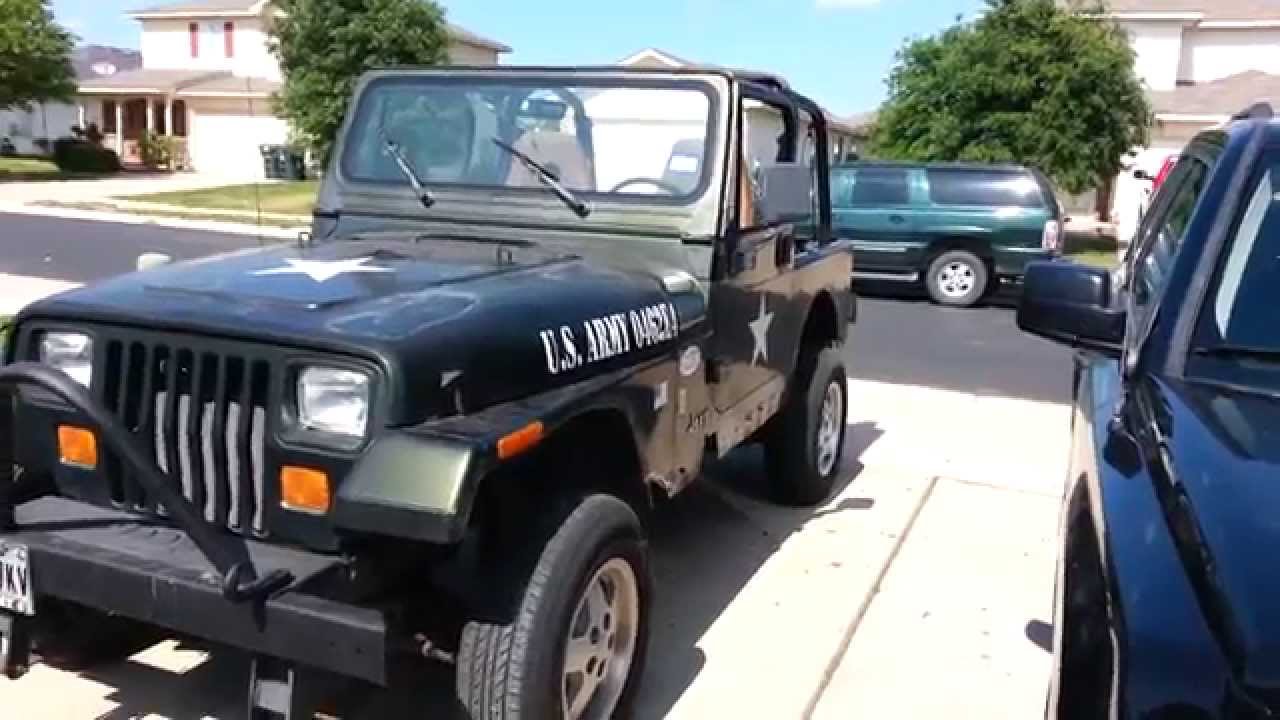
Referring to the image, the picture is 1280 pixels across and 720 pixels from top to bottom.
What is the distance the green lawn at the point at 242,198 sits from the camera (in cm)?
2603

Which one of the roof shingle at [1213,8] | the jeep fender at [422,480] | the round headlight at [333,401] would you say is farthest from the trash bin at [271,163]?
the jeep fender at [422,480]

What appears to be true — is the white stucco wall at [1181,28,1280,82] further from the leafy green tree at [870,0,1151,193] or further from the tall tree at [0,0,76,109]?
the tall tree at [0,0,76,109]

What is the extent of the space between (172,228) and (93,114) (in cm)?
3097

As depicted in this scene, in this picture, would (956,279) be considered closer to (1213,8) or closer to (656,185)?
(656,185)

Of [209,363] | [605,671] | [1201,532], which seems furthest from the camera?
[605,671]

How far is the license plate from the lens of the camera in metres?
2.83

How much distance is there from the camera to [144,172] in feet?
129

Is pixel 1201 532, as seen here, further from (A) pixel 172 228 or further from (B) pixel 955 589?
(A) pixel 172 228

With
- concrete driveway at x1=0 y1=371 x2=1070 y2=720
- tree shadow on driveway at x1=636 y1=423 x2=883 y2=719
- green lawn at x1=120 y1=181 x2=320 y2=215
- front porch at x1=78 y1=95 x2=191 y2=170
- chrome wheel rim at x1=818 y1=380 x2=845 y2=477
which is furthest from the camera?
front porch at x1=78 y1=95 x2=191 y2=170

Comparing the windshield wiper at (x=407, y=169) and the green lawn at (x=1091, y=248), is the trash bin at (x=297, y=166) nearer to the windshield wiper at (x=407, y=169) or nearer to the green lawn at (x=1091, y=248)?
the green lawn at (x=1091, y=248)

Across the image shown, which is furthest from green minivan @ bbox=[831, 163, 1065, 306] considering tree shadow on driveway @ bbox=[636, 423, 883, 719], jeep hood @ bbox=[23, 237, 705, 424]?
jeep hood @ bbox=[23, 237, 705, 424]

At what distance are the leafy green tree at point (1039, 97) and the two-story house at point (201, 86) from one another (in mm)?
21805

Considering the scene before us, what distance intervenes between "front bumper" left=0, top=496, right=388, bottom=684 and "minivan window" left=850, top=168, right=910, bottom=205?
44.2 ft

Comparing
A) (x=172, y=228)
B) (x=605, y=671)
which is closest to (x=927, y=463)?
(x=605, y=671)
